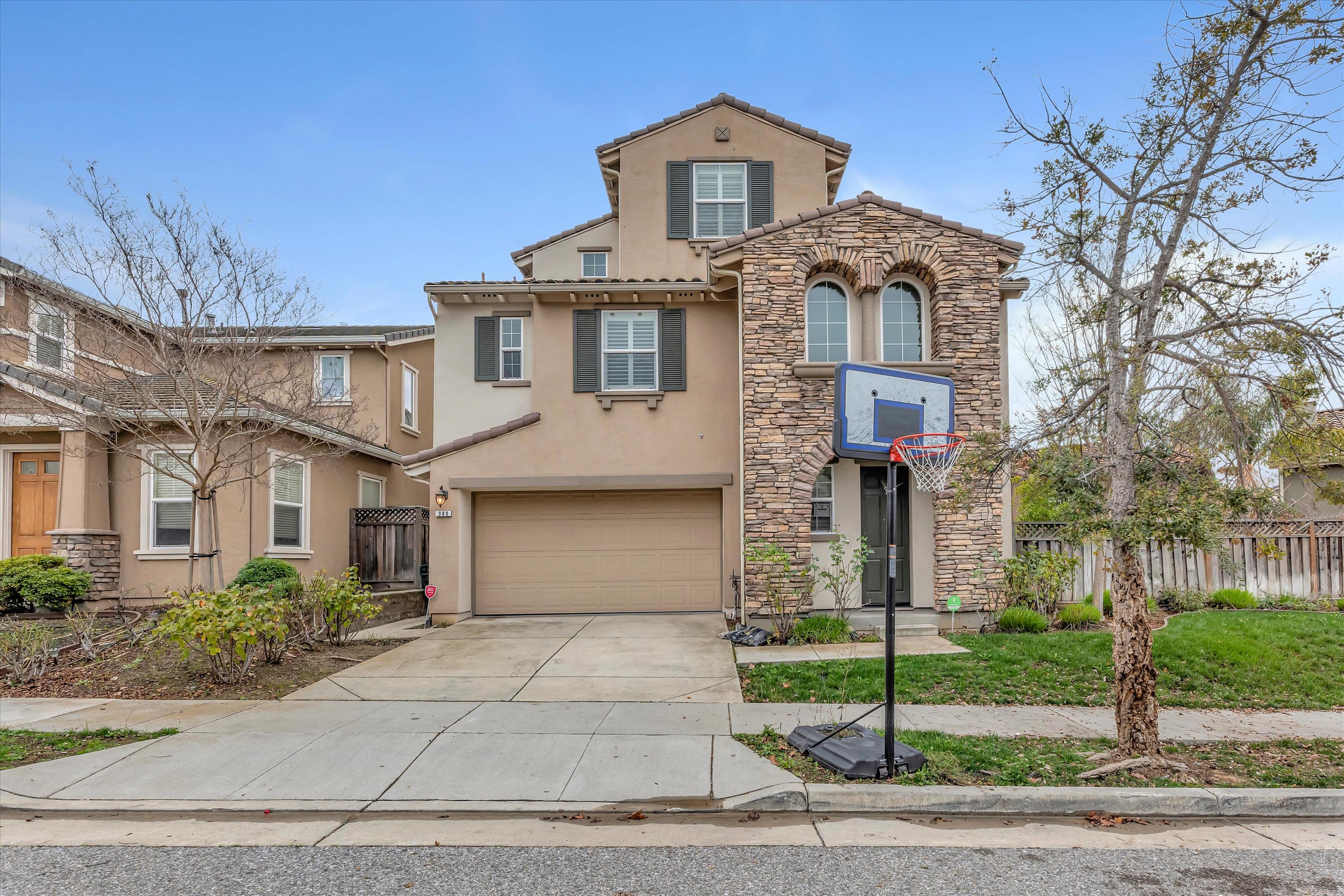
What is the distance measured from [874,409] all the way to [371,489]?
43.3 ft

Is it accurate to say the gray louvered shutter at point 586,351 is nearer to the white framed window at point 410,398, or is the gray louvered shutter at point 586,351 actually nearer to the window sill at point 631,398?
the window sill at point 631,398

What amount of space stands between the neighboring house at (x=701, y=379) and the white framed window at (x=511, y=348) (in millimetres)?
36

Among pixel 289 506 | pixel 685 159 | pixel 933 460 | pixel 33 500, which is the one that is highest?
pixel 685 159

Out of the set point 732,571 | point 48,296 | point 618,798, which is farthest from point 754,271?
point 48,296

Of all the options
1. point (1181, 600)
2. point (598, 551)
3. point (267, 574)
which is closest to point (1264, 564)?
point (1181, 600)

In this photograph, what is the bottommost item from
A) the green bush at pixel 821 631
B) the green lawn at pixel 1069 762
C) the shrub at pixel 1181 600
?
the green lawn at pixel 1069 762

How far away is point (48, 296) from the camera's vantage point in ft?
38.8

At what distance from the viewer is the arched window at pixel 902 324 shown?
42.0 ft

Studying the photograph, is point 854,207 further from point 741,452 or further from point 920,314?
point 741,452

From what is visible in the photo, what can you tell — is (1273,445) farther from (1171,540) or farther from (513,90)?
(513,90)

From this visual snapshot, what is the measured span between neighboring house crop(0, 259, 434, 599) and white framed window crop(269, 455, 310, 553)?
0.02 m

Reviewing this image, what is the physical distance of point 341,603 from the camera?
35.7ft

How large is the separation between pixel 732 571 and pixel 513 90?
39.7 ft

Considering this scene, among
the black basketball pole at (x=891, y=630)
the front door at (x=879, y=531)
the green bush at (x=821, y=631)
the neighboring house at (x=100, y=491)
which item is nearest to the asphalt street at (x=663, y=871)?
the black basketball pole at (x=891, y=630)
